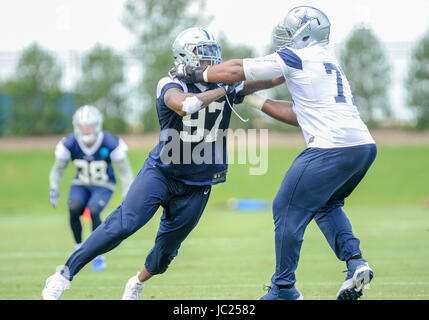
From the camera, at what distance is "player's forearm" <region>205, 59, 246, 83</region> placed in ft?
16.4

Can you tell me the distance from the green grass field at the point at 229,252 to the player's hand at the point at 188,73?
1.89 m

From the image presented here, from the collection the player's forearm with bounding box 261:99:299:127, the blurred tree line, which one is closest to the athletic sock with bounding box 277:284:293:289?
the player's forearm with bounding box 261:99:299:127

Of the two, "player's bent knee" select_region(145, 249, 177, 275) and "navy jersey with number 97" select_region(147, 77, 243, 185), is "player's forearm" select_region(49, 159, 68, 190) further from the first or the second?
"navy jersey with number 97" select_region(147, 77, 243, 185)

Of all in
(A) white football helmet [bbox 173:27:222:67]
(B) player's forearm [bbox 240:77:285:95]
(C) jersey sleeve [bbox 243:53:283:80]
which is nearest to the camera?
(C) jersey sleeve [bbox 243:53:283:80]

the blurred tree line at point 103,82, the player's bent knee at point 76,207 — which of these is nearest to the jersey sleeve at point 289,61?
the player's bent knee at point 76,207

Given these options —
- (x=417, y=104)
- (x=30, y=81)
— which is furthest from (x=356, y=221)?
(x=30, y=81)

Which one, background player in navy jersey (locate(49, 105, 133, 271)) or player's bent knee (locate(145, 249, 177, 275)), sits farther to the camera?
background player in navy jersey (locate(49, 105, 133, 271))

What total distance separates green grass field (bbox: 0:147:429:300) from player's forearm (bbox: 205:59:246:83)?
1905mm

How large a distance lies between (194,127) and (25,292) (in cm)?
230

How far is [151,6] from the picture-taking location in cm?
3111

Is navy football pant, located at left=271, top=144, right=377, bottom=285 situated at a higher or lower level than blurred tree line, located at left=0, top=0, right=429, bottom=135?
lower

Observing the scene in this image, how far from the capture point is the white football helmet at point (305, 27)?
5.13 m

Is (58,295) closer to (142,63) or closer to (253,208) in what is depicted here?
(253,208)

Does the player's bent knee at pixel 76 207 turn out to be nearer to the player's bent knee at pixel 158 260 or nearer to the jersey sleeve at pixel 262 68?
the player's bent knee at pixel 158 260
